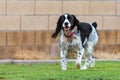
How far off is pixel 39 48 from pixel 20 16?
120 cm

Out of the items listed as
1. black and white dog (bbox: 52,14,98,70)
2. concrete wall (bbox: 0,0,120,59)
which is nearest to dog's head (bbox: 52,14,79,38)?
black and white dog (bbox: 52,14,98,70)

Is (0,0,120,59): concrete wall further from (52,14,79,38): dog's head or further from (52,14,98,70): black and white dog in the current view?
(52,14,79,38): dog's head

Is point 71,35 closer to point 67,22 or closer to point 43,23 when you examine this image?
point 67,22

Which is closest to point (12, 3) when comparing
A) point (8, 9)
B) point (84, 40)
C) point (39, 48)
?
point (8, 9)

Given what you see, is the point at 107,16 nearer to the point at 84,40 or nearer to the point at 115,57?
the point at 115,57

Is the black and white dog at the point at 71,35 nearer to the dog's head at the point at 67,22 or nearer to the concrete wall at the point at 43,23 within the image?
the dog's head at the point at 67,22

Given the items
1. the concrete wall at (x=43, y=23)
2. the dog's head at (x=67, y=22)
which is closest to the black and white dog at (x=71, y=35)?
the dog's head at (x=67, y=22)

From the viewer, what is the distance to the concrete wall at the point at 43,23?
19500 mm

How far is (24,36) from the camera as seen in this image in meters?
19.6

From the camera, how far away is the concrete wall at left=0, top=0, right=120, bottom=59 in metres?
19.5

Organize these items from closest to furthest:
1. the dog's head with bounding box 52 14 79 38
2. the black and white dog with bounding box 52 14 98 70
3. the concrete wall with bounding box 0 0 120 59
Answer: the dog's head with bounding box 52 14 79 38, the black and white dog with bounding box 52 14 98 70, the concrete wall with bounding box 0 0 120 59

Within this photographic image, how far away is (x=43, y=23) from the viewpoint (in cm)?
1972

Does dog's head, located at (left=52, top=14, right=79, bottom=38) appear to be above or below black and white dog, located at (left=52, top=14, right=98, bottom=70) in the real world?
above

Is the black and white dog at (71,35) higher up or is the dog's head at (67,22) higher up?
the dog's head at (67,22)
